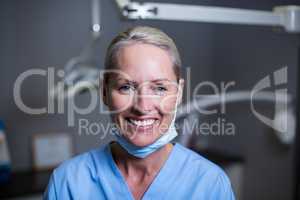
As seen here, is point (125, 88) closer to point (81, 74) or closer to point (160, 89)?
point (160, 89)

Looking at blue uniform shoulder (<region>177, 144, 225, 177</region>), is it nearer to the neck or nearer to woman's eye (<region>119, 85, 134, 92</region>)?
the neck

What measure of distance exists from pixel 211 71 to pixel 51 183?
122 centimetres

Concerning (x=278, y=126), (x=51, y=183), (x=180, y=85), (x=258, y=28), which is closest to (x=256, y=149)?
(x=278, y=126)

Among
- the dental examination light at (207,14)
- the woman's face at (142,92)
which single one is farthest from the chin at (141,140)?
the dental examination light at (207,14)

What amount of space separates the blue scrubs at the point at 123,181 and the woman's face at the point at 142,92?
10 cm

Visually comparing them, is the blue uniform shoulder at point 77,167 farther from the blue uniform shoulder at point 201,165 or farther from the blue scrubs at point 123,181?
the blue uniform shoulder at point 201,165

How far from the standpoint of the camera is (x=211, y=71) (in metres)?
1.83

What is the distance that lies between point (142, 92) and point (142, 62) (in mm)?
57

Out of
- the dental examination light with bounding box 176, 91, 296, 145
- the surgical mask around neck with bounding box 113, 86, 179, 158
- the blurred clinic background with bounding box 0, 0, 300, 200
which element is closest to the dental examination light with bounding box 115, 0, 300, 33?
the surgical mask around neck with bounding box 113, 86, 179, 158

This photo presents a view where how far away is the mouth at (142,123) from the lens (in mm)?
720

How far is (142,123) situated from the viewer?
0.72 m

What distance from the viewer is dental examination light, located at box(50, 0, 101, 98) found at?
4.17 feet

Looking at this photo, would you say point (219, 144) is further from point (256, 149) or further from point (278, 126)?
point (278, 126)

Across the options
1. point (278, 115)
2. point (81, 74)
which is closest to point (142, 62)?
point (81, 74)
